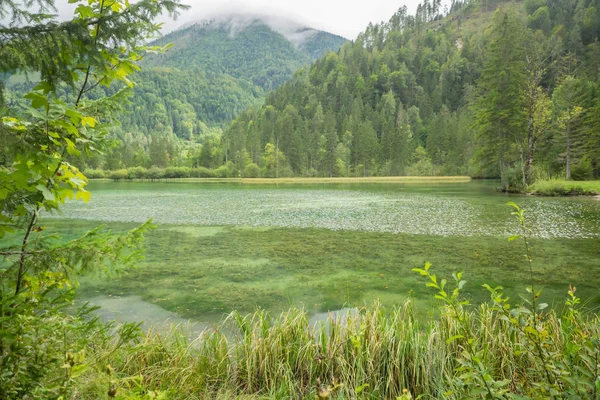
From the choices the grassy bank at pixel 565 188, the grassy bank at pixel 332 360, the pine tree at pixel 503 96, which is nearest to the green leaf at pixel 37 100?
the grassy bank at pixel 332 360

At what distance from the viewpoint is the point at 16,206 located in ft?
8.23

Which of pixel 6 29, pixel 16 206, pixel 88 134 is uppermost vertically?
pixel 6 29

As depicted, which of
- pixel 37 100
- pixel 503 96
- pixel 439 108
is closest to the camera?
pixel 37 100

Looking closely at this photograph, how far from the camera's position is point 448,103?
127188 mm

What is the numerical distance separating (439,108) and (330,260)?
130 metres

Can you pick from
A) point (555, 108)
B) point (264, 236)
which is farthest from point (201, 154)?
point (264, 236)

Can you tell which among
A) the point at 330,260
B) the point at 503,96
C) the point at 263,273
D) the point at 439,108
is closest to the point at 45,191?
the point at 263,273

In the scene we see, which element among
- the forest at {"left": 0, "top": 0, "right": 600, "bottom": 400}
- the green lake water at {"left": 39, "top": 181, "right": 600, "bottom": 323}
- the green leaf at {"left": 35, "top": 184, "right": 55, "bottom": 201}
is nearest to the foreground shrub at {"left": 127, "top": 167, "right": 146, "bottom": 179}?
the forest at {"left": 0, "top": 0, "right": 600, "bottom": 400}

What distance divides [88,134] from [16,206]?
808mm

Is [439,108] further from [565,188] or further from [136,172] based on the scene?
[136,172]

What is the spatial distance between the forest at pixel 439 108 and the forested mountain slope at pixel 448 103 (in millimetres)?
263

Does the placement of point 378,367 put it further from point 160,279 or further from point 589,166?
point 589,166

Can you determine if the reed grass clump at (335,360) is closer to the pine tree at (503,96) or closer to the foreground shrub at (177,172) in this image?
the pine tree at (503,96)

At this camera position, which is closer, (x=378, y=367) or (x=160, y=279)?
(x=378, y=367)
